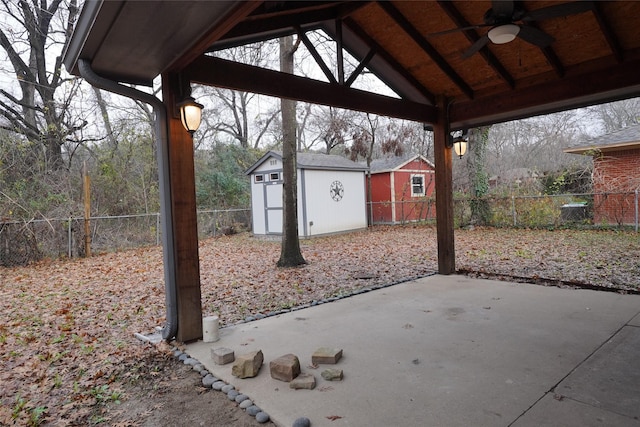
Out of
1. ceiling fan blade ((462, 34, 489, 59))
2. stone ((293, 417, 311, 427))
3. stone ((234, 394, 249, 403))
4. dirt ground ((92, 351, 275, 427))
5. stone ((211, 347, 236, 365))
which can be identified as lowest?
dirt ground ((92, 351, 275, 427))

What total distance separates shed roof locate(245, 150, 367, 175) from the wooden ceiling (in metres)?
7.31

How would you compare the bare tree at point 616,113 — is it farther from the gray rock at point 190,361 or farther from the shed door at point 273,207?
the gray rock at point 190,361

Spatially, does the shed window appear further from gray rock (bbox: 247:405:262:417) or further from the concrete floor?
gray rock (bbox: 247:405:262:417)

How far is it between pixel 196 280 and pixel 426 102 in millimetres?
4307

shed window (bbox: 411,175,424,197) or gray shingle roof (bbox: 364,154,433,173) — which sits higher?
gray shingle roof (bbox: 364,154,433,173)

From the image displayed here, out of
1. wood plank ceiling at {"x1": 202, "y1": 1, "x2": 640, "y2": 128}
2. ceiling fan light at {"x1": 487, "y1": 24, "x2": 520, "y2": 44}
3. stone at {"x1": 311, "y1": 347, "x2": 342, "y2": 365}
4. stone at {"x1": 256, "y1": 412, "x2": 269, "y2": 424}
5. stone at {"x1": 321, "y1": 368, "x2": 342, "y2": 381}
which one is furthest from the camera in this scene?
wood plank ceiling at {"x1": 202, "y1": 1, "x2": 640, "y2": 128}

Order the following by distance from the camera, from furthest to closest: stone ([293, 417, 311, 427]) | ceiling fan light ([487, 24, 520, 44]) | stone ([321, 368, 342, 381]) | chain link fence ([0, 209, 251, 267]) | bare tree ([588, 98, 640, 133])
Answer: bare tree ([588, 98, 640, 133])
chain link fence ([0, 209, 251, 267])
ceiling fan light ([487, 24, 520, 44])
stone ([321, 368, 342, 381])
stone ([293, 417, 311, 427])

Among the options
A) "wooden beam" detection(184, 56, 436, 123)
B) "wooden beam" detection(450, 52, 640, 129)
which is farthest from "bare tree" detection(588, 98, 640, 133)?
"wooden beam" detection(184, 56, 436, 123)

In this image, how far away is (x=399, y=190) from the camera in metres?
16.5

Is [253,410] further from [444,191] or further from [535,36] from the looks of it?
[444,191]

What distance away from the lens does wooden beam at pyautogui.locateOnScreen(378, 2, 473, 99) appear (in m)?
4.13

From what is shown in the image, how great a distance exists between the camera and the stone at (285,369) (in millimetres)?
2547

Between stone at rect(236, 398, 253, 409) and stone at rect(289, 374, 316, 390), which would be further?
stone at rect(289, 374, 316, 390)

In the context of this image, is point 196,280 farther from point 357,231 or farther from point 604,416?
point 357,231
